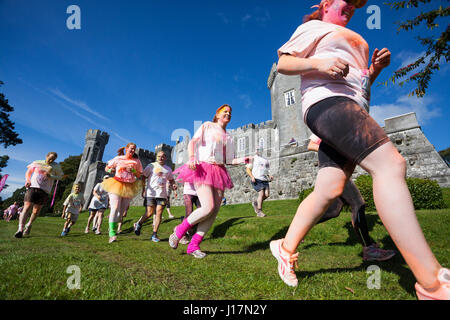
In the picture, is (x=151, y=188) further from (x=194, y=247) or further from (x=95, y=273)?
(x=95, y=273)

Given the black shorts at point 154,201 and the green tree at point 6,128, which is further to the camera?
the green tree at point 6,128

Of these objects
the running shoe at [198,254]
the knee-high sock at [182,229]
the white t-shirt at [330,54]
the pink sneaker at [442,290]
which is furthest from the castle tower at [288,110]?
the pink sneaker at [442,290]

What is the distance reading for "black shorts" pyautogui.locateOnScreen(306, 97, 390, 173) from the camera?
150cm

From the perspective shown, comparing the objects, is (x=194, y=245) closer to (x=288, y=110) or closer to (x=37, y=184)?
(x=37, y=184)

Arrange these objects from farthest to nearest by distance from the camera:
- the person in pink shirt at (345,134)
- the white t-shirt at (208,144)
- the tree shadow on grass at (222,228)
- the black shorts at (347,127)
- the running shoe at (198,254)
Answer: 1. the tree shadow on grass at (222,228)
2. the white t-shirt at (208,144)
3. the running shoe at (198,254)
4. the black shorts at (347,127)
5. the person in pink shirt at (345,134)

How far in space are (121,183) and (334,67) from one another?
17.8 ft

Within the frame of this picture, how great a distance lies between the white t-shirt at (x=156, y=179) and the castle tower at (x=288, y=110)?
19938mm

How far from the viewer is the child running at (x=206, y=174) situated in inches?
140

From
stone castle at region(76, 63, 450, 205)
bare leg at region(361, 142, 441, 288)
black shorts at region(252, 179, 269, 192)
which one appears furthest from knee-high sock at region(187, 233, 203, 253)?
stone castle at region(76, 63, 450, 205)

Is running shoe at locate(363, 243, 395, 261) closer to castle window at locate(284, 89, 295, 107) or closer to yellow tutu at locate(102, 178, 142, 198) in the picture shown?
yellow tutu at locate(102, 178, 142, 198)

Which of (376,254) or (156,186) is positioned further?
(156,186)

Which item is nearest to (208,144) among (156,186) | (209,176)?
(209,176)

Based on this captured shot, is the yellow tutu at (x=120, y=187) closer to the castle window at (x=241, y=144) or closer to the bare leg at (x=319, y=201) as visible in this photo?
the bare leg at (x=319, y=201)

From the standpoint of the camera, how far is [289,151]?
15.5m
